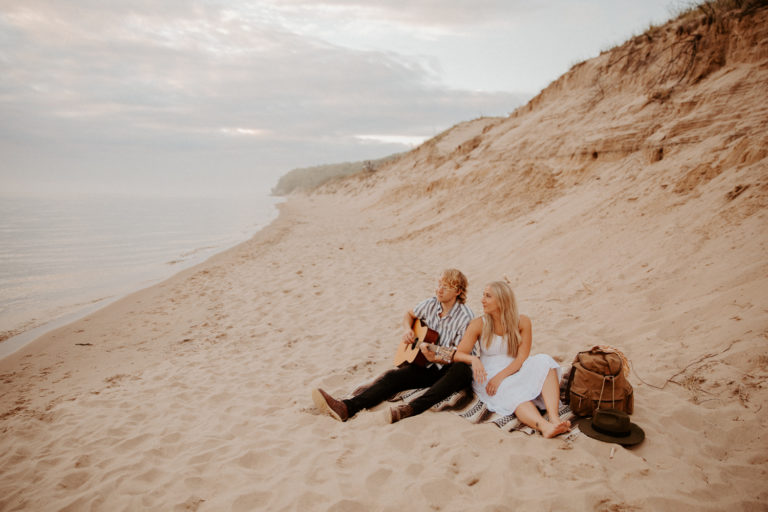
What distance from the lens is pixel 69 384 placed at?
16.6 ft

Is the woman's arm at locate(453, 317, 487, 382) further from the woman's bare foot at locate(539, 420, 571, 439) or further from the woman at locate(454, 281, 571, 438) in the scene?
the woman's bare foot at locate(539, 420, 571, 439)

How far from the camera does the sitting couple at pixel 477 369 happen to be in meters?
3.28

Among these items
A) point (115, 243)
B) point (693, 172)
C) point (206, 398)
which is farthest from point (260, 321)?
point (115, 243)

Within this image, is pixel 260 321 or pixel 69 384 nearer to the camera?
pixel 69 384

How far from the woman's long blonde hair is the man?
0.99 feet

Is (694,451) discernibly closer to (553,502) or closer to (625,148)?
(553,502)

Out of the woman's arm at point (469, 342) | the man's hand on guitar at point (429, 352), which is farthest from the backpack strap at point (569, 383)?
the man's hand on guitar at point (429, 352)

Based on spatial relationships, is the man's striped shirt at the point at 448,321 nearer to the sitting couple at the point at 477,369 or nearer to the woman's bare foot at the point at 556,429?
the sitting couple at the point at 477,369

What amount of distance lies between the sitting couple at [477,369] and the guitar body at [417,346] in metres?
0.05

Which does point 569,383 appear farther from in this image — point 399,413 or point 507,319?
point 399,413

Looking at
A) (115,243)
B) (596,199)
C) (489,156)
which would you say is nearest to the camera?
(596,199)

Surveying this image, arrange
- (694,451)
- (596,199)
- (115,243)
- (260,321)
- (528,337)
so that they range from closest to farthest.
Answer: (694,451), (528,337), (260,321), (596,199), (115,243)

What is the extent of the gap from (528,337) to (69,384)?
5.43 metres

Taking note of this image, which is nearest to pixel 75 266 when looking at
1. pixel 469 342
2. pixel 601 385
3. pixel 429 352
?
pixel 429 352
